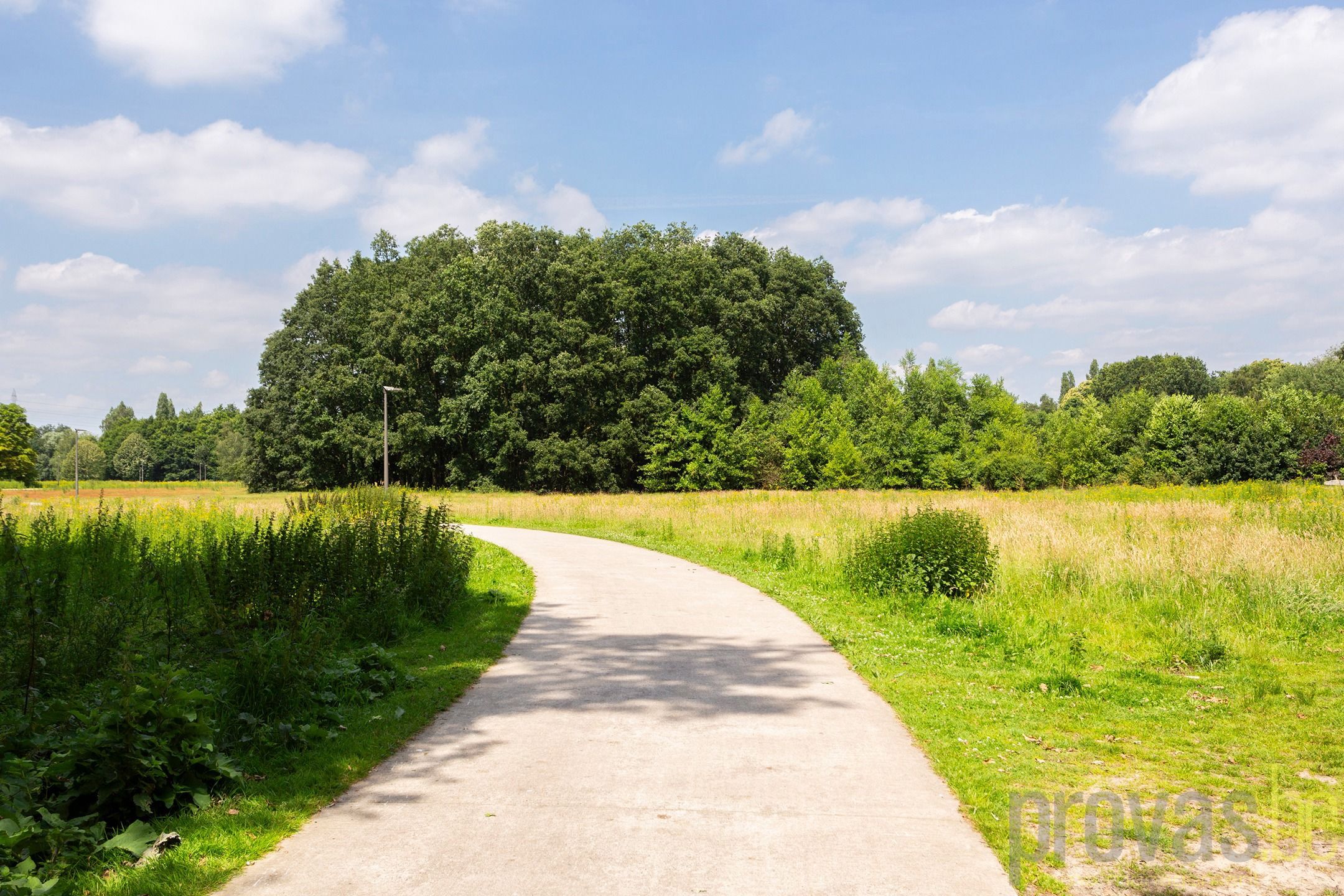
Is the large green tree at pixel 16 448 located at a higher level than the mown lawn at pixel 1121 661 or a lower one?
higher

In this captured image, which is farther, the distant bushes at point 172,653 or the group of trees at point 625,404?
the group of trees at point 625,404

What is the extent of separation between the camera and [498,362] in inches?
2165

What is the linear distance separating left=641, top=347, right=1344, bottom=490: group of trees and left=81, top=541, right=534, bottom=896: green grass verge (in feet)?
152

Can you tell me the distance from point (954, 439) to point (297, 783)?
6328 centimetres

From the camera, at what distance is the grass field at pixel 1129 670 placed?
458 centimetres

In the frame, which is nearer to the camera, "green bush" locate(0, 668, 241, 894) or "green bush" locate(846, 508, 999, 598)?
"green bush" locate(0, 668, 241, 894)

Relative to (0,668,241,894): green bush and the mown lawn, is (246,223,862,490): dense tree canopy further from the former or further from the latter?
(0,668,241,894): green bush

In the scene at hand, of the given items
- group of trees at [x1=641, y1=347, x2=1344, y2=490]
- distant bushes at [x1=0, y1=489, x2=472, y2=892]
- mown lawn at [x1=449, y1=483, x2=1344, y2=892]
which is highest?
group of trees at [x1=641, y1=347, x2=1344, y2=490]

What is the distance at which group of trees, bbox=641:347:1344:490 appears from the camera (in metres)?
56.0

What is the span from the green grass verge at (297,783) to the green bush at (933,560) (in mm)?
6146

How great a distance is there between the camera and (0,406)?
85.4 meters

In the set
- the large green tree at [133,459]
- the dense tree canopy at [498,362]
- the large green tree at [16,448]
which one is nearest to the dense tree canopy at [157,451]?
the large green tree at [133,459]

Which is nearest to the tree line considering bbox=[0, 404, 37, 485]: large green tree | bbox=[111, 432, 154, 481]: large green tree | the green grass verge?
bbox=[0, 404, 37, 485]: large green tree

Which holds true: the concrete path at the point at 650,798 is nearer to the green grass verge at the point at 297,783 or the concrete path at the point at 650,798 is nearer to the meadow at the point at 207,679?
the green grass verge at the point at 297,783
